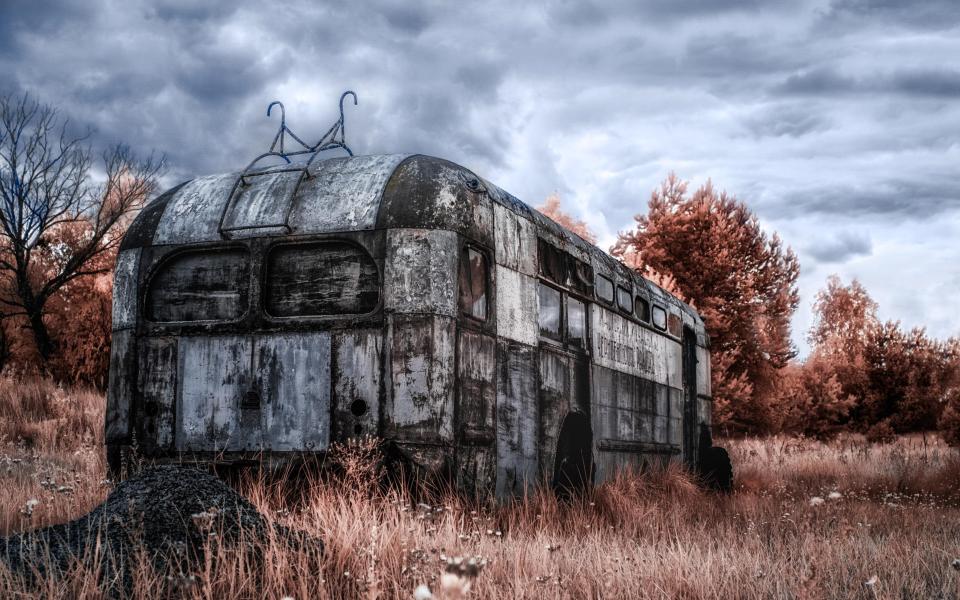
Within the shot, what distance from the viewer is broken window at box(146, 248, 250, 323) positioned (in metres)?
6.81

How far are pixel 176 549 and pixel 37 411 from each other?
13645mm

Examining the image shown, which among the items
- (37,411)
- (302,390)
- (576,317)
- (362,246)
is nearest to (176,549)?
(302,390)

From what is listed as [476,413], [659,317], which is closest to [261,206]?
[476,413]

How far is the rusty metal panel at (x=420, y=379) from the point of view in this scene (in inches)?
241

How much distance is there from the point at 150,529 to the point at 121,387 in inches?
115

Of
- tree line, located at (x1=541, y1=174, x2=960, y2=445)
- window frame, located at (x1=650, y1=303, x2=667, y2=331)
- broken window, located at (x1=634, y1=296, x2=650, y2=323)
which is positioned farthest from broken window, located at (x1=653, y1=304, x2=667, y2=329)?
tree line, located at (x1=541, y1=174, x2=960, y2=445)

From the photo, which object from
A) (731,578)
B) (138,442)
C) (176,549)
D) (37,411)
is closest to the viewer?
(176,549)

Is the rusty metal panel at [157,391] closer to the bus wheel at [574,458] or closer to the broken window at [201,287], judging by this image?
the broken window at [201,287]

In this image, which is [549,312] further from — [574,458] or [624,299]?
[624,299]

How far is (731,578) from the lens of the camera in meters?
4.47

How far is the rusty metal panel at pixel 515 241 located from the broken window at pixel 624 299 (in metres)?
2.23

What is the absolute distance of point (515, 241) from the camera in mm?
7379

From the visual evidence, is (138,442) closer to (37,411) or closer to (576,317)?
(576,317)

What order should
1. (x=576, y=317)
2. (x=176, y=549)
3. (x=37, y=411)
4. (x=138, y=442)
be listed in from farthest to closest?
(x=37, y=411)
(x=576, y=317)
(x=138, y=442)
(x=176, y=549)
